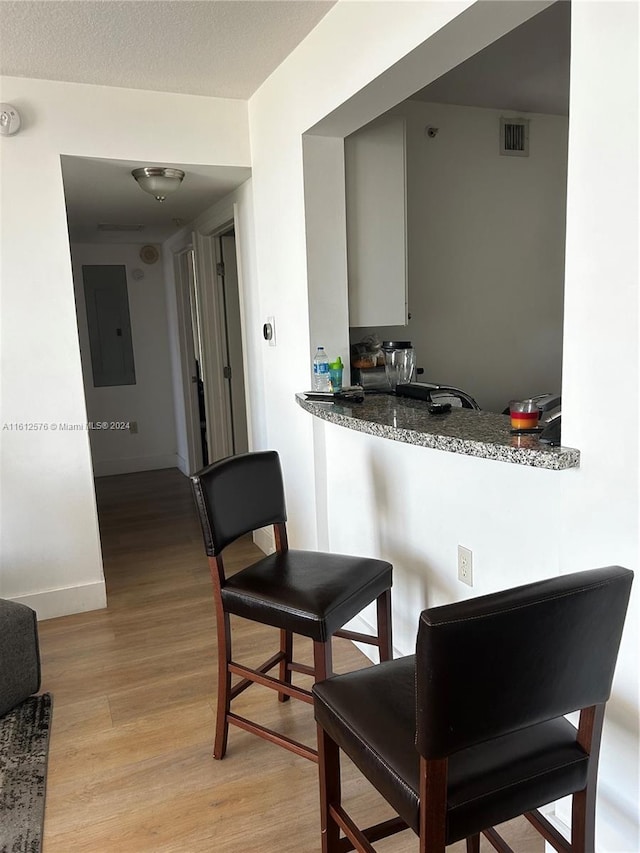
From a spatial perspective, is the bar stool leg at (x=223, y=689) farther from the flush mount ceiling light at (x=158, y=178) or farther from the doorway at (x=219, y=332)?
the doorway at (x=219, y=332)

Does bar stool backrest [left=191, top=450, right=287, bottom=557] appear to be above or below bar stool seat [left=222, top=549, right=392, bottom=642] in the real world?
above

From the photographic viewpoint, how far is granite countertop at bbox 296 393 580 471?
55.4 inches

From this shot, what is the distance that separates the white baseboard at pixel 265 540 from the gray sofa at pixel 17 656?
146cm

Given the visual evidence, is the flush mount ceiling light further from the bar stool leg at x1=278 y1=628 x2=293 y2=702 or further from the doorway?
the bar stool leg at x1=278 y1=628 x2=293 y2=702

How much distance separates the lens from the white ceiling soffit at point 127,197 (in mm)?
3057

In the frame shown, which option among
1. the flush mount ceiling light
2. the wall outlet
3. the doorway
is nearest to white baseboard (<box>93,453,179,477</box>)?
the doorway

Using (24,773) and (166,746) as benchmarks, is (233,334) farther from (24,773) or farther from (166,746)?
(24,773)

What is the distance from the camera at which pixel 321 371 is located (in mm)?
2619

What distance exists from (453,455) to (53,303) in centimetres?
200

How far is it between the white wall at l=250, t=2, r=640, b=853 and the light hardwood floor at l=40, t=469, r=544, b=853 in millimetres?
561

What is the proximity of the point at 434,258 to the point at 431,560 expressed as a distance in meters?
1.87

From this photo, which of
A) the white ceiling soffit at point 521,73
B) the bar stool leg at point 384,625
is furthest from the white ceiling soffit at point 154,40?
the bar stool leg at point 384,625

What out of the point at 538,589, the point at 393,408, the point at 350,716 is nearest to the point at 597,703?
the point at 538,589

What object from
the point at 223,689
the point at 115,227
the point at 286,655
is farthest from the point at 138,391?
the point at 223,689
